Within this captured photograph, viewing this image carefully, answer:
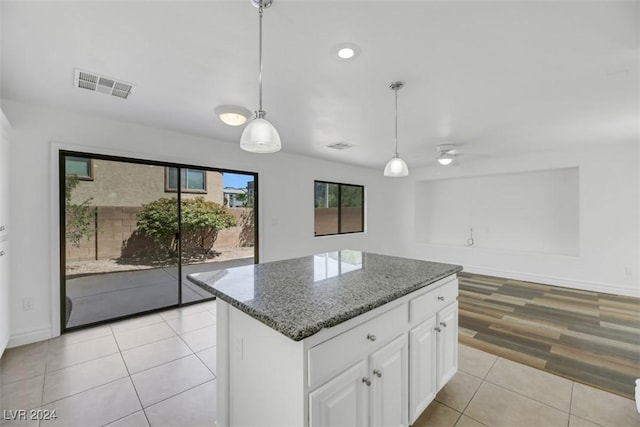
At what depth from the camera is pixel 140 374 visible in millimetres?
2195

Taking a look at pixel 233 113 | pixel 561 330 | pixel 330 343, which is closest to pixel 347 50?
pixel 233 113

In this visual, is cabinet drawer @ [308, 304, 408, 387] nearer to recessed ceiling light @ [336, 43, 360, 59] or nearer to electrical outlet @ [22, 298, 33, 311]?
recessed ceiling light @ [336, 43, 360, 59]

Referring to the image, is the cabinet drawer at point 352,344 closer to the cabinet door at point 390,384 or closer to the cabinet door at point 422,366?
the cabinet door at point 390,384

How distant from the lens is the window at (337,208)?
553 cm

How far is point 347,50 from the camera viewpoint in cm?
174

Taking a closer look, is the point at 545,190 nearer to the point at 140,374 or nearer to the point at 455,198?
the point at 455,198

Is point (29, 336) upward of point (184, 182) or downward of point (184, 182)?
downward

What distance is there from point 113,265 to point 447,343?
412 cm

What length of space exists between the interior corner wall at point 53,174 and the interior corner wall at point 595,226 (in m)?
3.87

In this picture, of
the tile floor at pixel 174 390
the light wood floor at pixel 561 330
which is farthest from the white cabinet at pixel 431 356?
the light wood floor at pixel 561 330

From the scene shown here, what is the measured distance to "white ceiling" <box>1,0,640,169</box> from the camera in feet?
4.73

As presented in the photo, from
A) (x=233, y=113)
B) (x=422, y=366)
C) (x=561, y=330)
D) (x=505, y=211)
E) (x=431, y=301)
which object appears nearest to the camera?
(x=422, y=366)

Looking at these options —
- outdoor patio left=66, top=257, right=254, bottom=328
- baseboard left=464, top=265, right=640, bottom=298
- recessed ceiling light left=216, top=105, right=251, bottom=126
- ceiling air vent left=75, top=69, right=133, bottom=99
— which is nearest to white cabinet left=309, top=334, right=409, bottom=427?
recessed ceiling light left=216, top=105, right=251, bottom=126

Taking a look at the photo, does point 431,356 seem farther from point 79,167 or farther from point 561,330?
point 79,167
